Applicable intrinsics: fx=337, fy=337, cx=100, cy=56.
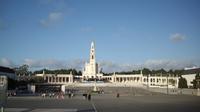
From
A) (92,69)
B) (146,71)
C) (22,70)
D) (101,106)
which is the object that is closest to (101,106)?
(101,106)

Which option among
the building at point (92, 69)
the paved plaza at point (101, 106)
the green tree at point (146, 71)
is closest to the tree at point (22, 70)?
the building at point (92, 69)

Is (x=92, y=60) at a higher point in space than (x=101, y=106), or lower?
higher

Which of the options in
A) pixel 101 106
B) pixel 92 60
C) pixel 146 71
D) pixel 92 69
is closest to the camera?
pixel 101 106

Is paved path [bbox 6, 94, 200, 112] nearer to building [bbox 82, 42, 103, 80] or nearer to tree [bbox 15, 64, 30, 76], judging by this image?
building [bbox 82, 42, 103, 80]

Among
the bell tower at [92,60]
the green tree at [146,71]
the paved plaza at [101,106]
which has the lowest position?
the paved plaza at [101,106]

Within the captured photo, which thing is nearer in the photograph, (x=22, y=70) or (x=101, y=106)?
(x=101, y=106)

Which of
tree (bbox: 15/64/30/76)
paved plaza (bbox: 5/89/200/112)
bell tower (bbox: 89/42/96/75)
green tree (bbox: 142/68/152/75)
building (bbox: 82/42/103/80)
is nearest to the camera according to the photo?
paved plaza (bbox: 5/89/200/112)

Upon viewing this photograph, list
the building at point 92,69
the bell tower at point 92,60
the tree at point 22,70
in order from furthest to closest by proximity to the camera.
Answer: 1. the tree at point 22,70
2. the building at point 92,69
3. the bell tower at point 92,60

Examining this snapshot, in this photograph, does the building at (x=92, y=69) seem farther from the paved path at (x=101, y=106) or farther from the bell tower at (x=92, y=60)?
the paved path at (x=101, y=106)

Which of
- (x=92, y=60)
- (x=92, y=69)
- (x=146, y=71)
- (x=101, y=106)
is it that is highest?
(x=92, y=60)

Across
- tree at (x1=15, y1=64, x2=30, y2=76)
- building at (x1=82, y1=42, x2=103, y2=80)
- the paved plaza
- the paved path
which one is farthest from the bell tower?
the paved path

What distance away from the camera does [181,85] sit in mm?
100312

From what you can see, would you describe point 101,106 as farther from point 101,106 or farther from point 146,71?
point 146,71

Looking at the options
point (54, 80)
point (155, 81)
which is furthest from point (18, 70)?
point (155, 81)
